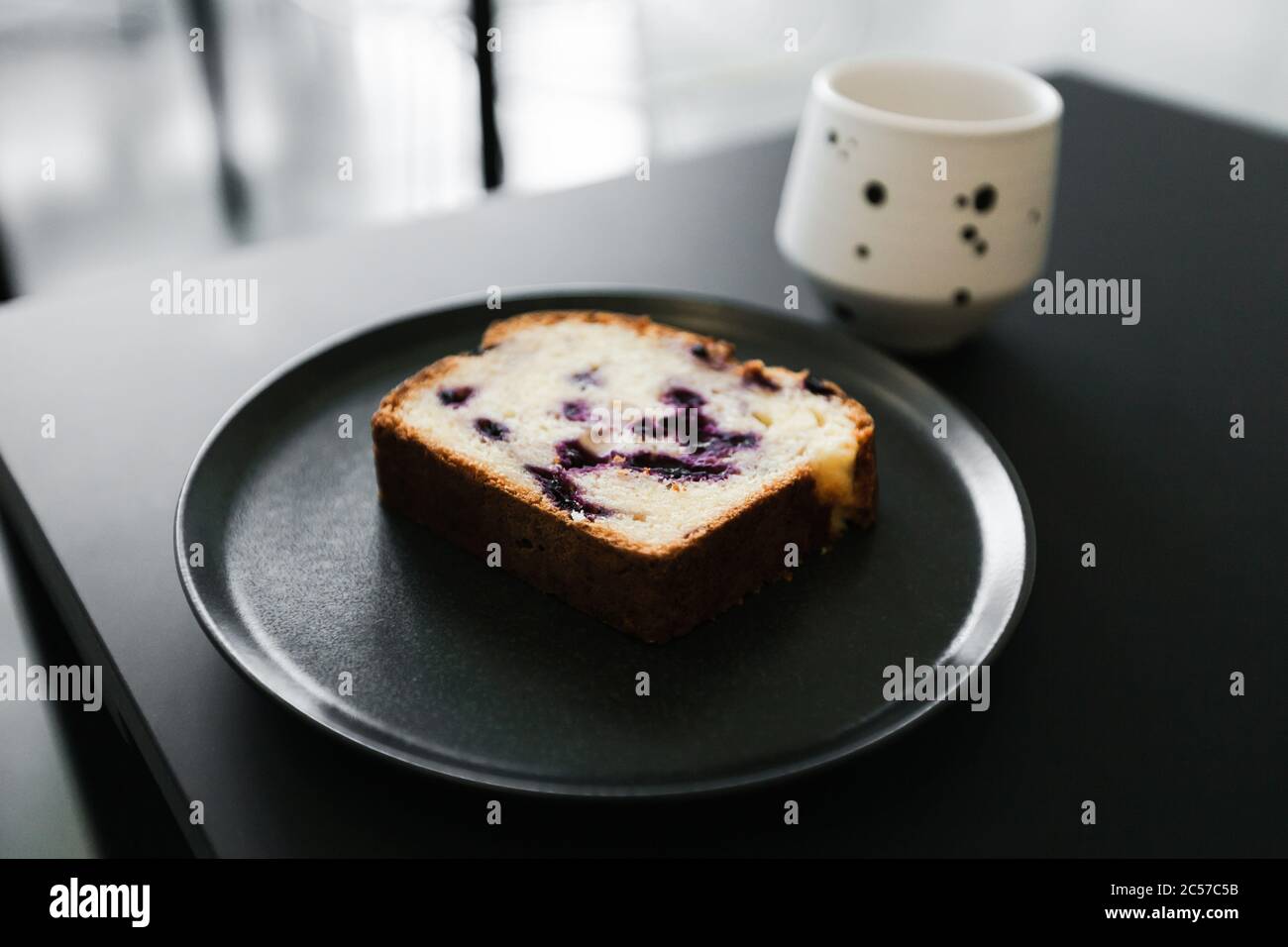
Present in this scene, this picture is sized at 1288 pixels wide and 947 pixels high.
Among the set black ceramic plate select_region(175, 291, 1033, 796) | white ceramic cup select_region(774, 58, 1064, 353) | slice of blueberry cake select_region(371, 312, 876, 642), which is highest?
white ceramic cup select_region(774, 58, 1064, 353)

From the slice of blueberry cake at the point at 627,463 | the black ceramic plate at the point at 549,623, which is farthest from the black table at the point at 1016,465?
the slice of blueberry cake at the point at 627,463

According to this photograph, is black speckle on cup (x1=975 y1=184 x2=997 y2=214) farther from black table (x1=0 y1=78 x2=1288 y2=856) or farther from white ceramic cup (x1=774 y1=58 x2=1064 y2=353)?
black table (x1=0 y1=78 x2=1288 y2=856)

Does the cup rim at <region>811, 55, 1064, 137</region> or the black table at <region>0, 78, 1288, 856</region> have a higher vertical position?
the cup rim at <region>811, 55, 1064, 137</region>

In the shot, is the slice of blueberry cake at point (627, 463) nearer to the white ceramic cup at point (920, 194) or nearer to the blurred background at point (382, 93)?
the white ceramic cup at point (920, 194)

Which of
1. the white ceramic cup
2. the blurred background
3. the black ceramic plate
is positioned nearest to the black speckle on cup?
the white ceramic cup

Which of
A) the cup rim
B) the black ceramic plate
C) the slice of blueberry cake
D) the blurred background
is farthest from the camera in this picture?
the blurred background

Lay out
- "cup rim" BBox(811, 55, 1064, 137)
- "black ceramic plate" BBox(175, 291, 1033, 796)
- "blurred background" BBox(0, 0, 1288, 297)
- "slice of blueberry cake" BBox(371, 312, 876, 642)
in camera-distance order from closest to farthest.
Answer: "black ceramic plate" BBox(175, 291, 1033, 796) < "slice of blueberry cake" BBox(371, 312, 876, 642) < "cup rim" BBox(811, 55, 1064, 137) < "blurred background" BBox(0, 0, 1288, 297)

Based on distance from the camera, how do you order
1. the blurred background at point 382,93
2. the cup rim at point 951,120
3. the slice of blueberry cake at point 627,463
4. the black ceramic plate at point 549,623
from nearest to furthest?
1. the black ceramic plate at point 549,623
2. the slice of blueberry cake at point 627,463
3. the cup rim at point 951,120
4. the blurred background at point 382,93

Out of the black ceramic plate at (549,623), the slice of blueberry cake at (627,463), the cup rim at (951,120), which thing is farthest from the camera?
the cup rim at (951,120)

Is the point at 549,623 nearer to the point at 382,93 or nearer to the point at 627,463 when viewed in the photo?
the point at 627,463
